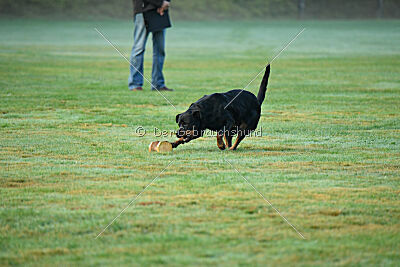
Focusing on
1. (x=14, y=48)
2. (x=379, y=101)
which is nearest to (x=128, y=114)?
(x=379, y=101)

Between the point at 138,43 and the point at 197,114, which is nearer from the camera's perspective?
the point at 197,114

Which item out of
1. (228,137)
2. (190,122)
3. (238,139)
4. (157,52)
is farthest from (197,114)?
(157,52)

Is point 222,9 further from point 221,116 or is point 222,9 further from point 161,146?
point 221,116

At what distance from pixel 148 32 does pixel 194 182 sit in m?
7.83

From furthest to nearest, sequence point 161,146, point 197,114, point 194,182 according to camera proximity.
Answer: point 161,146, point 197,114, point 194,182

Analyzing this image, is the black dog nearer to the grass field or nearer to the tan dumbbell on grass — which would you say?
the tan dumbbell on grass

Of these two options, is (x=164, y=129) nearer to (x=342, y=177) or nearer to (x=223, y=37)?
(x=342, y=177)

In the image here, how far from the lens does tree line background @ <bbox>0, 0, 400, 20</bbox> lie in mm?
58094

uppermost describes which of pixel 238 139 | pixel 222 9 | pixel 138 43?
pixel 138 43

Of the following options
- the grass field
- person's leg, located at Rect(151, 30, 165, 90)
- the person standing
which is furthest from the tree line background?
the grass field

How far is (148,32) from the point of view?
1366 cm

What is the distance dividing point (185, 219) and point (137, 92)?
8.90 m

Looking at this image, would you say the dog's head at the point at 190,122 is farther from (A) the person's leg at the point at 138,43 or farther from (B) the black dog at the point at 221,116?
(A) the person's leg at the point at 138,43

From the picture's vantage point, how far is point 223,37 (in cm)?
3694
